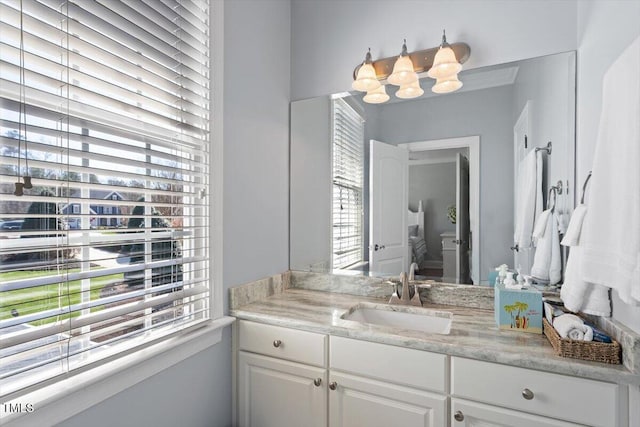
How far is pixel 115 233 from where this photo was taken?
1173mm

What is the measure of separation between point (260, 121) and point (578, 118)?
149 cm

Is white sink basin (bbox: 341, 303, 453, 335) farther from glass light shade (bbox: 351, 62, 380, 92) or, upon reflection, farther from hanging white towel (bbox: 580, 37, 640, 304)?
glass light shade (bbox: 351, 62, 380, 92)

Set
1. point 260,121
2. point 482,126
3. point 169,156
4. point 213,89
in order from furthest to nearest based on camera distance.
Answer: point 260,121
point 482,126
point 213,89
point 169,156

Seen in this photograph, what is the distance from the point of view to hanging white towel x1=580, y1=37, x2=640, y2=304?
2.75ft

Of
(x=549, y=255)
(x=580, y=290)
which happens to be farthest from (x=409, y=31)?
(x=580, y=290)

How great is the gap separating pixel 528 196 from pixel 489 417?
0.97m

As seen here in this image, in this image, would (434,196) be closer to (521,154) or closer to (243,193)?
(521,154)

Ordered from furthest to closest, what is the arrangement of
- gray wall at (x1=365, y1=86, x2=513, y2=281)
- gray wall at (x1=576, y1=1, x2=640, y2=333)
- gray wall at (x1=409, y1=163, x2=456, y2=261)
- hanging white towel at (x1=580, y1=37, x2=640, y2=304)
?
gray wall at (x1=409, y1=163, x2=456, y2=261) → gray wall at (x1=365, y1=86, x2=513, y2=281) → gray wall at (x1=576, y1=1, x2=640, y2=333) → hanging white towel at (x1=580, y1=37, x2=640, y2=304)

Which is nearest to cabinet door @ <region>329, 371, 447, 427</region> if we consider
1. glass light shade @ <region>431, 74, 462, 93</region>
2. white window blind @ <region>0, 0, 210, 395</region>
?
white window blind @ <region>0, 0, 210, 395</region>

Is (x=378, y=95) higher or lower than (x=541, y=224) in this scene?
higher

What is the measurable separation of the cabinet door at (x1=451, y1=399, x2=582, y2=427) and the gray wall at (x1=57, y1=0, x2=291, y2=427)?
3.38 feet

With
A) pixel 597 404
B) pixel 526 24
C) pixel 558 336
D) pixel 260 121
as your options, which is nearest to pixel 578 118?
pixel 526 24

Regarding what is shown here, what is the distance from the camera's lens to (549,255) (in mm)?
1510

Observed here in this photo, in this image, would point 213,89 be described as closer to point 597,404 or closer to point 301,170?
point 301,170
